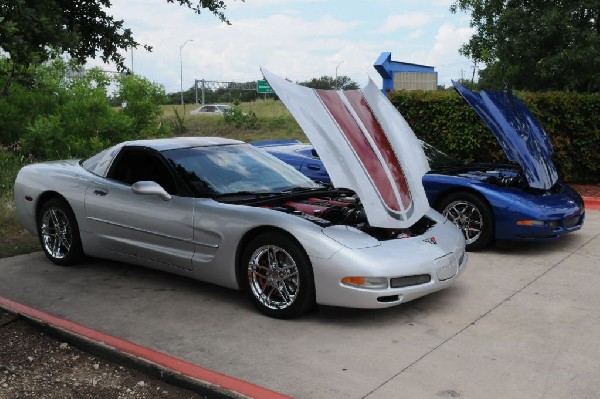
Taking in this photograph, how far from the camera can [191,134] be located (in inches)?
1016

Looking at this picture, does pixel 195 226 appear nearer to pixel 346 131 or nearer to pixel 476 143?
pixel 346 131

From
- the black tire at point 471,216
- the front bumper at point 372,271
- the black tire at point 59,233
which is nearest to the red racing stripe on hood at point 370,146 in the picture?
the front bumper at point 372,271

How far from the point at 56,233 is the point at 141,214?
1.39 meters

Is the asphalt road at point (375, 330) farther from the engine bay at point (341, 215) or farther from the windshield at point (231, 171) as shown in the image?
the windshield at point (231, 171)

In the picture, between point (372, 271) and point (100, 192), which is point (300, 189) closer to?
point (372, 271)

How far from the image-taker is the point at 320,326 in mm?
4641

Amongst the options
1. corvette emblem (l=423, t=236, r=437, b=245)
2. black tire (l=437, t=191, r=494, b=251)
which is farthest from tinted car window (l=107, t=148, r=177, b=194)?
black tire (l=437, t=191, r=494, b=251)

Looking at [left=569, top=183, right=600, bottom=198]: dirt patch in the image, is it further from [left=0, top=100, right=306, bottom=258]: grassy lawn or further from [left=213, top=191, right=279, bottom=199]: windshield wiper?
[left=0, top=100, right=306, bottom=258]: grassy lawn

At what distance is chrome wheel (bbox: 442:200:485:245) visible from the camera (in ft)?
22.9

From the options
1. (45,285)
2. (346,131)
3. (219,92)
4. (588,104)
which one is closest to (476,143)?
(588,104)

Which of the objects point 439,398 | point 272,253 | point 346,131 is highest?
point 346,131

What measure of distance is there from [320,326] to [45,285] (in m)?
2.67

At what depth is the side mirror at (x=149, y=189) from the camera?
523 centimetres

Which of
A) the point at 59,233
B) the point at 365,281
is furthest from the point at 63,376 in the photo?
the point at 59,233
